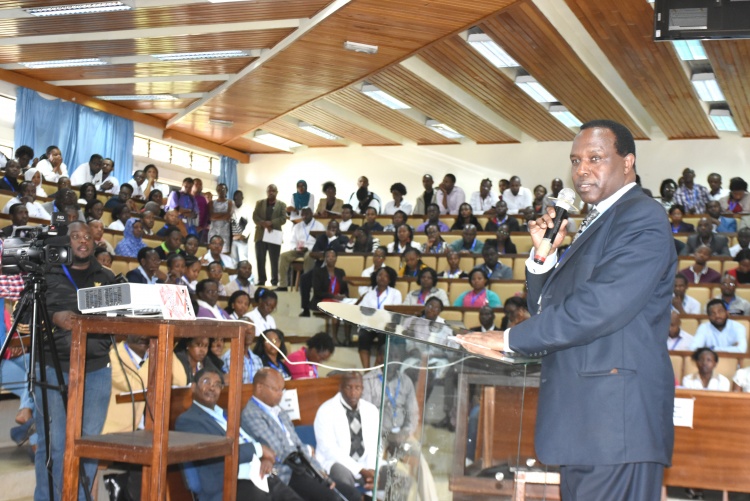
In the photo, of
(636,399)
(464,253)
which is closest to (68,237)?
(636,399)

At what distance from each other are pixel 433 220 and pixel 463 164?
5.34 m

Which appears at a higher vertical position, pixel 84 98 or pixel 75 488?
pixel 84 98

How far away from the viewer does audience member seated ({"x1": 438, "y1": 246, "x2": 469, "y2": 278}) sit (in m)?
10.6

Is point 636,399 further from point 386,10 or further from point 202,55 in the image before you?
point 202,55

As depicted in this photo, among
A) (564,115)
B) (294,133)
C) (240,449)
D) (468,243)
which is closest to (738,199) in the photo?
(564,115)

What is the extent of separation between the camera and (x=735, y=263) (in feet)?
32.4

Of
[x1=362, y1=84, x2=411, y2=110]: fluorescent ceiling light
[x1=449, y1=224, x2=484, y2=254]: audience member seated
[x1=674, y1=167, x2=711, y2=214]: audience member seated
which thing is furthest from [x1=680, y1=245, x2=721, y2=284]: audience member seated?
[x1=362, y1=84, x2=411, y2=110]: fluorescent ceiling light

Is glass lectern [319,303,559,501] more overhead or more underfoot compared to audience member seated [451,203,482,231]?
more underfoot

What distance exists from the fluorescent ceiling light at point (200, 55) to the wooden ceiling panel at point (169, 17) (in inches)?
41.1

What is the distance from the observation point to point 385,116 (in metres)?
15.5

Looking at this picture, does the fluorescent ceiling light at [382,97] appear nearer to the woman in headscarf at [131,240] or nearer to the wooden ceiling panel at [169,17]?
the wooden ceiling panel at [169,17]

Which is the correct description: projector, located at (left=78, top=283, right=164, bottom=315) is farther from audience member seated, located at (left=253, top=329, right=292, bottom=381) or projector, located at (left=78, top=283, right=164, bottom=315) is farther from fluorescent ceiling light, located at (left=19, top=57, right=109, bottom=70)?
fluorescent ceiling light, located at (left=19, top=57, right=109, bottom=70)

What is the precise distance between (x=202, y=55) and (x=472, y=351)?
9894mm

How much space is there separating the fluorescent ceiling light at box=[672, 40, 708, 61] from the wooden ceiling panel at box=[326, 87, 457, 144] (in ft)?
15.6
